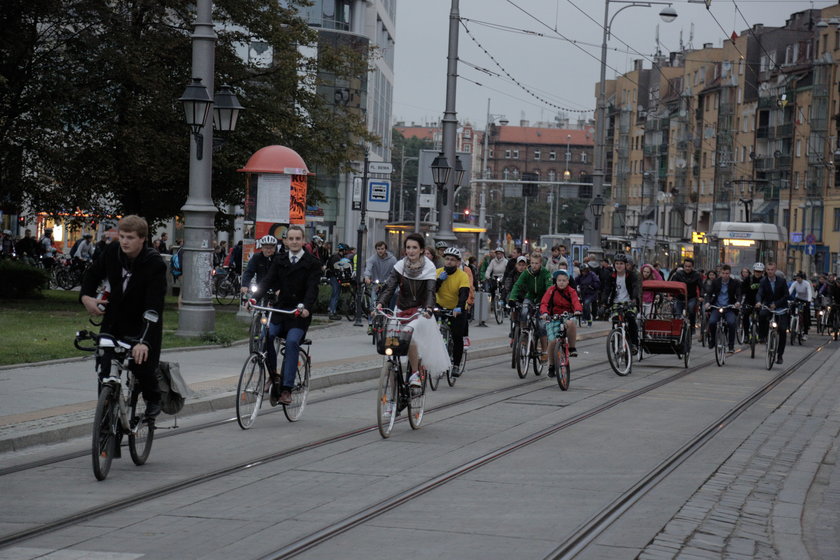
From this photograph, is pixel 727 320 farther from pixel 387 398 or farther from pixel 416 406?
pixel 387 398

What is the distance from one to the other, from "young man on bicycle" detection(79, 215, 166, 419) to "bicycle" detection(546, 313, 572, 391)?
8.41m

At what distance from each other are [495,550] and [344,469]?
292cm

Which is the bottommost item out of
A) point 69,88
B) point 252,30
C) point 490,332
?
point 490,332

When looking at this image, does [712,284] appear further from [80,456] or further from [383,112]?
[383,112]

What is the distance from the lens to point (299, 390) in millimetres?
12523

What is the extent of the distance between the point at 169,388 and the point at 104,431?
919 millimetres

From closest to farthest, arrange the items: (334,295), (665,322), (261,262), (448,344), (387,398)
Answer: (387,398)
(261,262)
(448,344)
(665,322)
(334,295)

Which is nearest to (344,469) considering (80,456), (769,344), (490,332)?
(80,456)

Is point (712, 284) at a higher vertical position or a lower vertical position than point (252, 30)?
lower

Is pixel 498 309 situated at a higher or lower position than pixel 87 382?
higher

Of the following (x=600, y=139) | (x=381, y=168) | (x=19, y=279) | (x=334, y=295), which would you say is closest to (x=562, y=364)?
(x=381, y=168)

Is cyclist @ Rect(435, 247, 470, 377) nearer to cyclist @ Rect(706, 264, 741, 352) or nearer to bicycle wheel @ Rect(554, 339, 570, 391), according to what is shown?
bicycle wheel @ Rect(554, 339, 570, 391)

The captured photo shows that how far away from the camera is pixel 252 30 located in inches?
1256

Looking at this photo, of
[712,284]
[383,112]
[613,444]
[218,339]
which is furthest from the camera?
[383,112]
